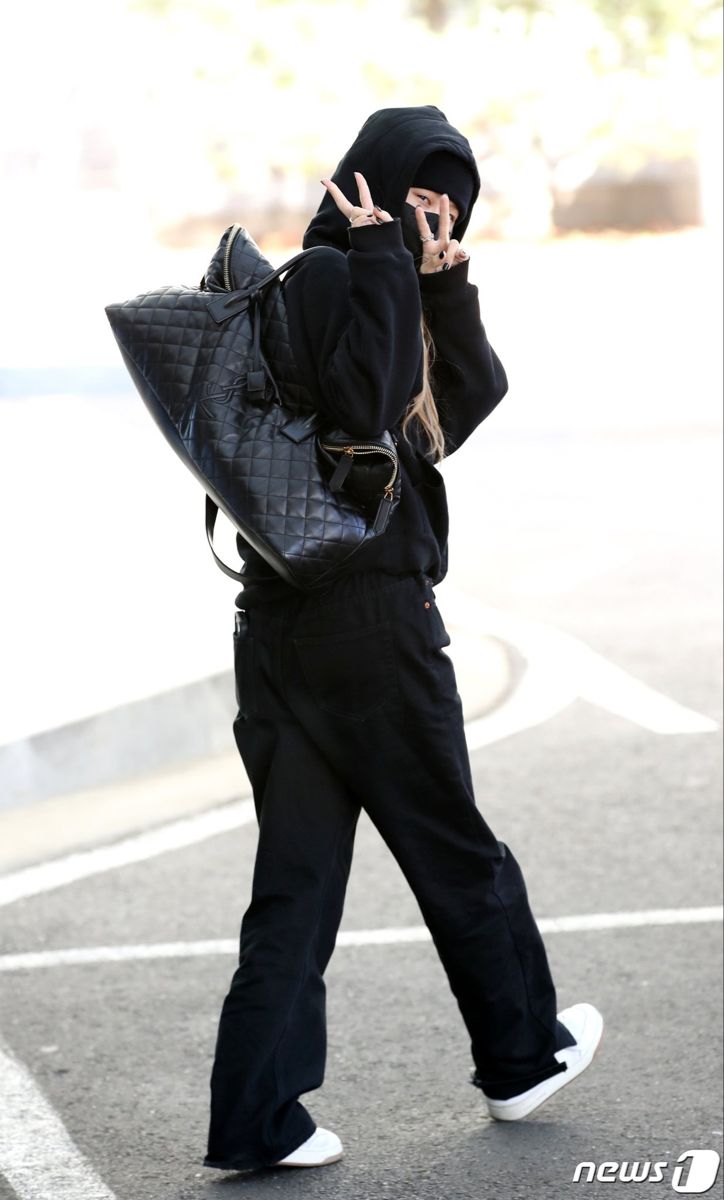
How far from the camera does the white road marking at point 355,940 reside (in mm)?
4441

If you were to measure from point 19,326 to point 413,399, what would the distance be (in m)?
19.6

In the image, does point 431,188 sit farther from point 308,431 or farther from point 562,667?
point 562,667

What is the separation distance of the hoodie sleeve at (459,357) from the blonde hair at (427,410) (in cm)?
2

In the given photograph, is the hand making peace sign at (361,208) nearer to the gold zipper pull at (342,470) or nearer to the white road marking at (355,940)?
the gold zipper pull at (342,470)

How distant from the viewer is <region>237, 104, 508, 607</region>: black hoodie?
2.90m

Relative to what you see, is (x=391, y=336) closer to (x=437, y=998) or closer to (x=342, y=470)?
(x=342, y=470)

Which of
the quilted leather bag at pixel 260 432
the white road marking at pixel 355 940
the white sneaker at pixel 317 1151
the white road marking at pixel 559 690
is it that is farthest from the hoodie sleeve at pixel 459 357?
the white road marking at pixel 559 690

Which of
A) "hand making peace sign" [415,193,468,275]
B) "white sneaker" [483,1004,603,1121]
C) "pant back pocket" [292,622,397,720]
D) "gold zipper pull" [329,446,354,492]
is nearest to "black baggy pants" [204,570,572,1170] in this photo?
"pant back pocket" [292,622,397,720]

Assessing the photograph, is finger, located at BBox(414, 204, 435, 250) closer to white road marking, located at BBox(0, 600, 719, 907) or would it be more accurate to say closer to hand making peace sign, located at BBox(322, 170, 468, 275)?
hand making peace sign, located at BBox(322, 170, 468, 275)

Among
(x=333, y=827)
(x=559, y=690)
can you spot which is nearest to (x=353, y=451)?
(x=333, y=827)

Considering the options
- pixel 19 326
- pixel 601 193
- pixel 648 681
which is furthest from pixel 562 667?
pixel 601 193

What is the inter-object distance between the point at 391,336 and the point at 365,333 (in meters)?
0.04

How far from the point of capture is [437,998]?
4188mm
